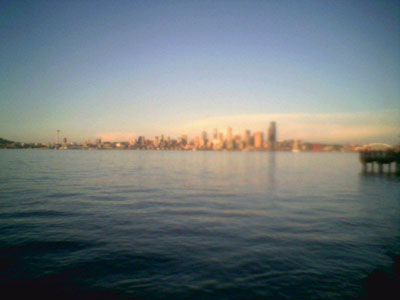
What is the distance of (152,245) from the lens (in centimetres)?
1266

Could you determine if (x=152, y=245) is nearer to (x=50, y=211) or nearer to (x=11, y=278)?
(x=11, y=278)

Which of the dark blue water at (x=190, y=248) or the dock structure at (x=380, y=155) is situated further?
the dock structure at (x=380, y=155)

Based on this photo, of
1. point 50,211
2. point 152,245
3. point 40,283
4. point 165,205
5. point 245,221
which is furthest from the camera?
point 165,205

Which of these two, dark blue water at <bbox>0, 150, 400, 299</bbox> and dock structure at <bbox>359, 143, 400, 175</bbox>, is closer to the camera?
dark blue water at <bbox>0, 150, 400, 299</bbox>

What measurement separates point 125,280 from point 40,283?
9.70 feet

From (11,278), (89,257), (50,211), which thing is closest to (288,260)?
(89,257)

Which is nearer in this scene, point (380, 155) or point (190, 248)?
point (190, 248)

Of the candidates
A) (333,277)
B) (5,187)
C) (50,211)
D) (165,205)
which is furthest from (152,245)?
(5,187)

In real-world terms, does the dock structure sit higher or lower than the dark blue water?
higher

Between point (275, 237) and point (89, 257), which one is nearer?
point (89, 257)

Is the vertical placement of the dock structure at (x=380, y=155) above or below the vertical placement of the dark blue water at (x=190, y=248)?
above

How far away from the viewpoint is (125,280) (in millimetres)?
9180

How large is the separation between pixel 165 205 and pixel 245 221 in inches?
312

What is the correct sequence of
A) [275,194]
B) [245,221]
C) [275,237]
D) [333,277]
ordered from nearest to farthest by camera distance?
1. [333,277]
2. [275,237]
3. [245,221]
4. [275,194]
